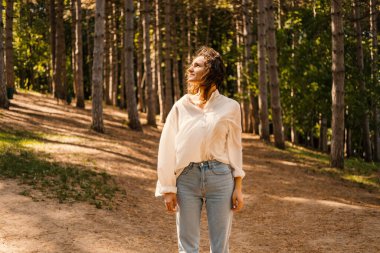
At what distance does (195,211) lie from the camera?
4.12 m

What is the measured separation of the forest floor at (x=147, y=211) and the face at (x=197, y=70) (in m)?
4.35

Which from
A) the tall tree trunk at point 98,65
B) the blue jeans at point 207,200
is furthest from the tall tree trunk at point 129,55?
the blue jeans at point 207,200

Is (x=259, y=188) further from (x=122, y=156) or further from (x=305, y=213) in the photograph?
(x=122, y=156)

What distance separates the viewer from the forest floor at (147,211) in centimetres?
841

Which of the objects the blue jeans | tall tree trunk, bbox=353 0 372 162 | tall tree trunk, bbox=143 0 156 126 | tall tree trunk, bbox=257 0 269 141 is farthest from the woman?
tall tree trunk, bbox=143 0 156 126

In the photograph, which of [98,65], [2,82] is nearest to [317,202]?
[98,65]

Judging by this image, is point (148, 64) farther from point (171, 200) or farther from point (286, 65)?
point (171, 200)

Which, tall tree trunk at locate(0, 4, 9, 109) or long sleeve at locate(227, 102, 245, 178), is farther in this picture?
tall tree trunk at locate(0, 4, 9, 109)

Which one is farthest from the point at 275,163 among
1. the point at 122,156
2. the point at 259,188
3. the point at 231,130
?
the point at 231,130

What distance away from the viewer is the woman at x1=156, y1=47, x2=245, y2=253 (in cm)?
407

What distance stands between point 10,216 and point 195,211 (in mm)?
5582

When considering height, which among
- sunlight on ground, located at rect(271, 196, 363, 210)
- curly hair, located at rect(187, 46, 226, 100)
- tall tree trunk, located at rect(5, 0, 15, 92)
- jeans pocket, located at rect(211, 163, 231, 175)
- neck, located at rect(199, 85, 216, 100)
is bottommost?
sunlight on ground, located at rect(271, 196, 363, 210)

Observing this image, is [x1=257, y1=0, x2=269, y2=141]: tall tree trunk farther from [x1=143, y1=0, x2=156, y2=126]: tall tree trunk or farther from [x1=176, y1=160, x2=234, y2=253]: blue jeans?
[x1=176, y1=160, x2=234, y2=253]: blue jeans

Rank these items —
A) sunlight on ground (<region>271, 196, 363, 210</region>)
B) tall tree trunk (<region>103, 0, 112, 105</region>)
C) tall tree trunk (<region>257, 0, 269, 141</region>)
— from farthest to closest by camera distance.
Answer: tall tree trunk (<region>103, 0, 112, 105</region>)
tall tree trunk (<region>257, 0, 269, 141</region>)
sunlight on ground (<region>271, 196, 363, 210</region>)
